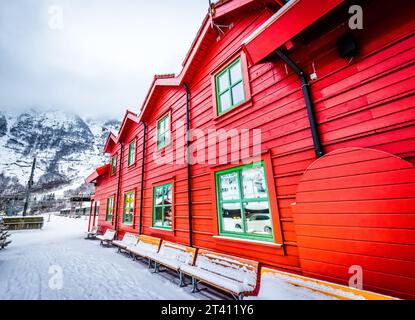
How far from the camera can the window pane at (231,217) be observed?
4355 millimetres

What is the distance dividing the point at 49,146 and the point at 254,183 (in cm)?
17650

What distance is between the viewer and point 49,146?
13700 centimetres

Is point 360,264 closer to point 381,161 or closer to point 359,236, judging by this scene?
point 359,236

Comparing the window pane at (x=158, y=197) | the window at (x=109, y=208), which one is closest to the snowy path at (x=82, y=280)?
the window pane at (x=158, y=197)

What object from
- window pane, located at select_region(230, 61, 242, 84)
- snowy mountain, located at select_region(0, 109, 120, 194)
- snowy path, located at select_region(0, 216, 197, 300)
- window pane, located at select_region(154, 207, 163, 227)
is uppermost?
snowy mountain, located at select_region(0, 109, 120, 194)

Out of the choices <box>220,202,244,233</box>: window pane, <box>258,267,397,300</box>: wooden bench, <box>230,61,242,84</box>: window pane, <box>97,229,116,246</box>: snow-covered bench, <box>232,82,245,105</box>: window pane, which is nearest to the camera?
<box>258,267,397,300</box>: wooden bench

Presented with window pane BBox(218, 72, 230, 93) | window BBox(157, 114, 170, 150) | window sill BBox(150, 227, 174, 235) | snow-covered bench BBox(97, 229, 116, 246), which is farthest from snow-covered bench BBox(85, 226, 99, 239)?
window pane BBox(218, 72, 230, 93)

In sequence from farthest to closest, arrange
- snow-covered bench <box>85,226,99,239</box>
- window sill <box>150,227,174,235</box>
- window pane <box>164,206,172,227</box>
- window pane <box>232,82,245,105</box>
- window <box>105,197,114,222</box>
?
snow-covered bench <box>85,226,99,239</box>, window <box>105,197,114,222</box>, window pane <box>164,206,172,227</box>, window sill <box>150,227,174,235</box>, window pane <box>232,82,245,105</box>

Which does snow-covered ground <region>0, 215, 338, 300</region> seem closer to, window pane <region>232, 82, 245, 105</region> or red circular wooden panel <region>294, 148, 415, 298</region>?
red circular wooden panel <region>294, 148, 415, 298</region>

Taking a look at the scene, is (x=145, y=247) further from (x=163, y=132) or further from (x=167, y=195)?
(x=163, y=132)

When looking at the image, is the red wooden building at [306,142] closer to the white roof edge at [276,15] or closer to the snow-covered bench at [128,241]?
the white roof edge at [276,15]

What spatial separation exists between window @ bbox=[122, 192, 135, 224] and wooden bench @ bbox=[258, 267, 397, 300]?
7.79 m

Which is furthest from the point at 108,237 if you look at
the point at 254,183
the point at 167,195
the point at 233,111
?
the point at 233,111

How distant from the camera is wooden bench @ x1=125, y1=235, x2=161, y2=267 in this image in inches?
243
